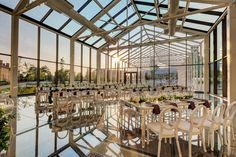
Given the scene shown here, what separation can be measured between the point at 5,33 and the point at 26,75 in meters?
2.26

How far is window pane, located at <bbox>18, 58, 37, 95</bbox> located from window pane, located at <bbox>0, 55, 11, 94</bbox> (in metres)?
0.68

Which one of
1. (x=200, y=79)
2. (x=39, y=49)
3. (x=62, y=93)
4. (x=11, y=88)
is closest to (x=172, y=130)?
(x=62, y=93)

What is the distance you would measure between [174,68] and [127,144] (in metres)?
11.9

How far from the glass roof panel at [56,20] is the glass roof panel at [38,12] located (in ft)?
1.38

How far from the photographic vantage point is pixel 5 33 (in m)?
8.45

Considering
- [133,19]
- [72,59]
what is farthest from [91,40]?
[133,19]

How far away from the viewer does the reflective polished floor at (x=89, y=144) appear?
3.43 metres

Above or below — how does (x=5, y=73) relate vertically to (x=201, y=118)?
above

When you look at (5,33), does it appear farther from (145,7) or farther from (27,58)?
(145,7)

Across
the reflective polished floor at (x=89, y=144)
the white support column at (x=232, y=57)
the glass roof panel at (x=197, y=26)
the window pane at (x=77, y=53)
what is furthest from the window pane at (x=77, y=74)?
the white support column at (x=232, y=57)

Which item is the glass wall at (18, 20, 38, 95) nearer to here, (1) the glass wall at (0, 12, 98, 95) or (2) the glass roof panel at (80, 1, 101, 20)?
(1) the glass wall at (0, 12, 98, 95)

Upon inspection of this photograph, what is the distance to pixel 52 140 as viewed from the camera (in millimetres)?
4152

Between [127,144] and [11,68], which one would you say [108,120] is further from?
[11,68]

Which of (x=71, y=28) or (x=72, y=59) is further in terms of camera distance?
(x=72, y=59)
